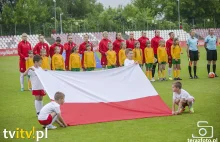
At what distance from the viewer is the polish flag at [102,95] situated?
10984 millimetres

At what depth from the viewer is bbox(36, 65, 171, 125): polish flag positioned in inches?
A: 432

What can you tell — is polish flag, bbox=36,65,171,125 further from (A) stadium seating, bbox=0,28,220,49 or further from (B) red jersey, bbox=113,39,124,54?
(A) stadium seating, bbox=0,28,220,49

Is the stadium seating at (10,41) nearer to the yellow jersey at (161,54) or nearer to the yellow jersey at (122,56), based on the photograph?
the yellow jersey at (161,54)

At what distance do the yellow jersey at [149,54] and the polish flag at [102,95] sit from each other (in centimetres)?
657

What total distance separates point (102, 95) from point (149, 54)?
24.4ft

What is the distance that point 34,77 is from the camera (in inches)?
461

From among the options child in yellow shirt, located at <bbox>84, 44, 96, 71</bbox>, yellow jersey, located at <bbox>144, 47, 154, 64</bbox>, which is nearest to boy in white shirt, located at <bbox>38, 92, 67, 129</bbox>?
child in yellow shirt, located at <bbox>84, 44, 96, 71</bbox>

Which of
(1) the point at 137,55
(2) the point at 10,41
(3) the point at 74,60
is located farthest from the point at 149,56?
(2) the point at 10,41

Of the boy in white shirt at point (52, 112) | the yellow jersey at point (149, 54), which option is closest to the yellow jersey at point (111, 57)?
the yellow jersey at point (149, 54)

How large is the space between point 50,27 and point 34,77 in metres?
41.3

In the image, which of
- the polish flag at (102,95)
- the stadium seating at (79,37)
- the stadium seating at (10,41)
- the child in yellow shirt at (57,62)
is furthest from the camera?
the stadium seating at (79,37)

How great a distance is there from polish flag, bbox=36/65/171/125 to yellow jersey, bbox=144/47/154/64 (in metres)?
6.57

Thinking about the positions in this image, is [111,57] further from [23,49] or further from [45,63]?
[23,49]

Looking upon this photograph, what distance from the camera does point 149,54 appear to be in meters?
18.6
